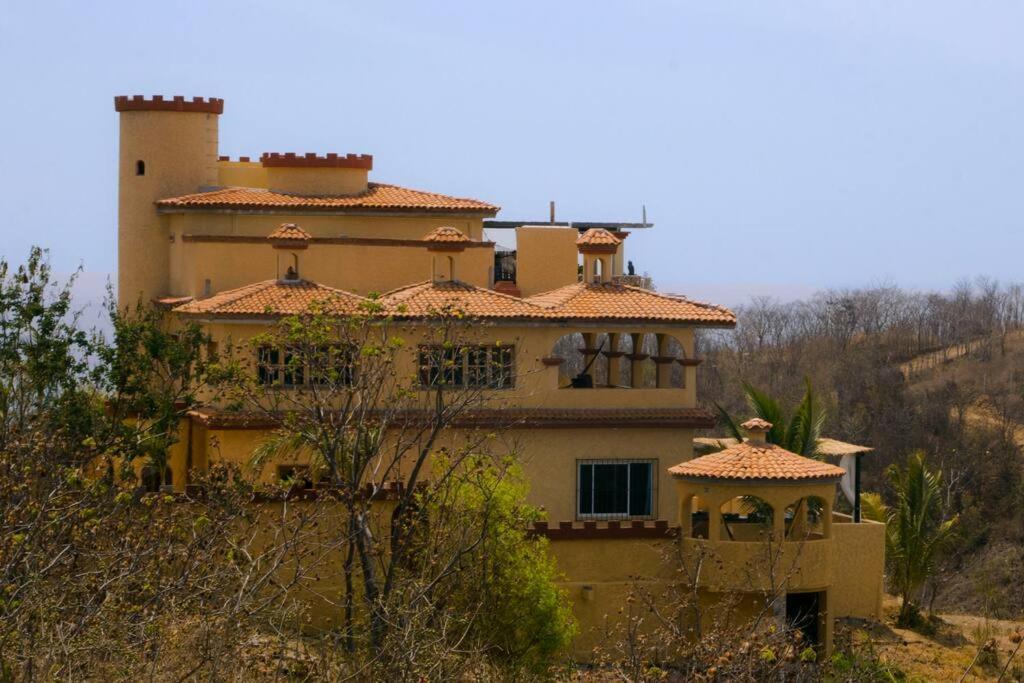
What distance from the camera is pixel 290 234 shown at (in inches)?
1649

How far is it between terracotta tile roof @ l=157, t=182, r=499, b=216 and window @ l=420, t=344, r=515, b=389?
6703 mm

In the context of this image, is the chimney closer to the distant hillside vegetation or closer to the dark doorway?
the dark doorway

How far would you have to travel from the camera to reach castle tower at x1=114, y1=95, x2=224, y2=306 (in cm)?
4688

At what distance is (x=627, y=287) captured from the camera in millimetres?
43031

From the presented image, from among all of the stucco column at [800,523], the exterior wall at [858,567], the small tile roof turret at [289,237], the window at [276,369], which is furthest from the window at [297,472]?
the exterior wall at [858,567]

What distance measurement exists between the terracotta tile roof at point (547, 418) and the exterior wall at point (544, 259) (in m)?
7.14

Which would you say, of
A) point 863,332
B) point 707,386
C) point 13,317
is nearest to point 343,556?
point 13,317

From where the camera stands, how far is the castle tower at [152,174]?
46.9 meters

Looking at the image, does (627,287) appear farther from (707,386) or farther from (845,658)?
(707,386)

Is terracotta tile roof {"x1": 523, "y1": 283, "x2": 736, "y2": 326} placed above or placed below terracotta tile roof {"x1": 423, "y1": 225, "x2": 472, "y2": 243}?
below

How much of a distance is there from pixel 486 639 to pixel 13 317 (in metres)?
12.8

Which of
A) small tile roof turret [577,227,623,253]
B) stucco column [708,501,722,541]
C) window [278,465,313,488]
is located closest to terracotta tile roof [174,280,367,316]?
window [278,465,313,488]

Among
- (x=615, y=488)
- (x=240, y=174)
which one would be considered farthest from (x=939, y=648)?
(x=240, y=174)

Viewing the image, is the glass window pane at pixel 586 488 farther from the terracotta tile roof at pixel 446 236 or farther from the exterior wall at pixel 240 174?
the exterior wall at pixel 240 174
